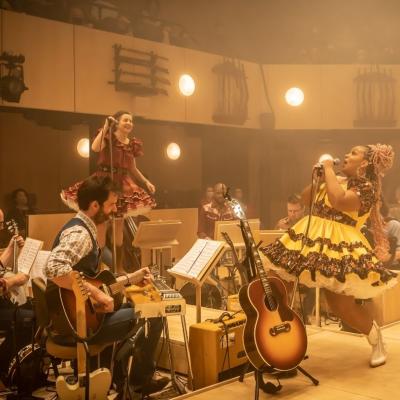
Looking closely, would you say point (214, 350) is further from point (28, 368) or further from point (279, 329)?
point (28, 368)

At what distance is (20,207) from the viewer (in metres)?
7.59

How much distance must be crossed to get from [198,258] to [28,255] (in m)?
1.27

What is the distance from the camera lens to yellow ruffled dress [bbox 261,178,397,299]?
142 inches

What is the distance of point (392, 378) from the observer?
11.8 ft

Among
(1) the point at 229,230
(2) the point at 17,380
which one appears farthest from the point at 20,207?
(2) the point at 17,380

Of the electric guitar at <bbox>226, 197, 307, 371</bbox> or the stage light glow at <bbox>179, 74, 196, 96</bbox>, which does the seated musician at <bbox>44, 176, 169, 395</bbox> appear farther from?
the stage light glow at <bbox>179, 74, 196, 96</bbox>

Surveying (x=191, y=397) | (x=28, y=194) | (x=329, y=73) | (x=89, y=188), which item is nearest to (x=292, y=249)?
(x=191, y=397)

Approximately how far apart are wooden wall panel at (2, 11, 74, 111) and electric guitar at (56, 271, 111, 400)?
15.8 ft

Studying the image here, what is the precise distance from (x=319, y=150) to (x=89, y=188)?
334 inches

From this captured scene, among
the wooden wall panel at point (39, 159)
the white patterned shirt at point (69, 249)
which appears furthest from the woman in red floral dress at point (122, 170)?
the wooden wall panel at point (39, 159)

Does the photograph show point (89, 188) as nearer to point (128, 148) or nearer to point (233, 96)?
point (128, 148)

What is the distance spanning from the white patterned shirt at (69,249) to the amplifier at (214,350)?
3.60 feet

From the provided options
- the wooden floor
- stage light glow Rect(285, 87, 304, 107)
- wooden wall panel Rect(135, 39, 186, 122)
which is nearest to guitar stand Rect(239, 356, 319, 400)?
the wooden floor

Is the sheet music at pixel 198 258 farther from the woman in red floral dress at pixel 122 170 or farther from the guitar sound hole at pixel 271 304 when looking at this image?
the woman in red floral dress at pixel 122 170
